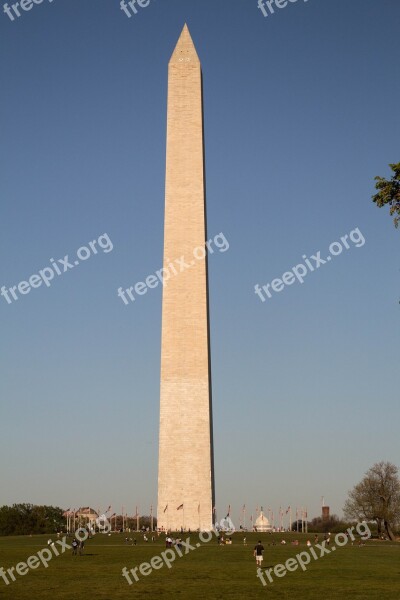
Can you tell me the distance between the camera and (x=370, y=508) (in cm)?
8231

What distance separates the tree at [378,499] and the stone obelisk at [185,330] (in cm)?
2913

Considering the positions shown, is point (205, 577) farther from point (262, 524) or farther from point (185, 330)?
point (262, 524)

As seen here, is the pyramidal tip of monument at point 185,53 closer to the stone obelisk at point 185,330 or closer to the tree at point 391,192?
the stone obelisk at point 185,330

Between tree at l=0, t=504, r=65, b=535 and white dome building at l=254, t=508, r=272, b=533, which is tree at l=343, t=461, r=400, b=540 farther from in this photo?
tree at l=0, t=504, r=65, b=535

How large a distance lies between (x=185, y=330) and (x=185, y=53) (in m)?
23.2

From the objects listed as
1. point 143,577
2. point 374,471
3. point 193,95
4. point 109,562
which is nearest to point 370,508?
point 374,471

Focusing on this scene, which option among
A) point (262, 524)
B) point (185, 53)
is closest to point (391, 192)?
point (185, 53)

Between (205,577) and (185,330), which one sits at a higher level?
(185,330)

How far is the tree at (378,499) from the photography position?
266 ft

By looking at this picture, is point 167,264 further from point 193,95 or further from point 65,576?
point 65,576

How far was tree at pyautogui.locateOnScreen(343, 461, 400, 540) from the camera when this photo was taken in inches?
3187

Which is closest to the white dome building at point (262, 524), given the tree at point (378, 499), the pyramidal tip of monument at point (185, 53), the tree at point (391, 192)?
the tree at point (378, 499)

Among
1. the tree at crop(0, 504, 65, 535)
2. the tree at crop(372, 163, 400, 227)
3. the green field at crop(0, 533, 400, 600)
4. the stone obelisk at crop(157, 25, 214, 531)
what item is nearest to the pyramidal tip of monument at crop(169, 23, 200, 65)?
the stone obelisk at crop(157, 25, 214, 531)

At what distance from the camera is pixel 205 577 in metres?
28.0
